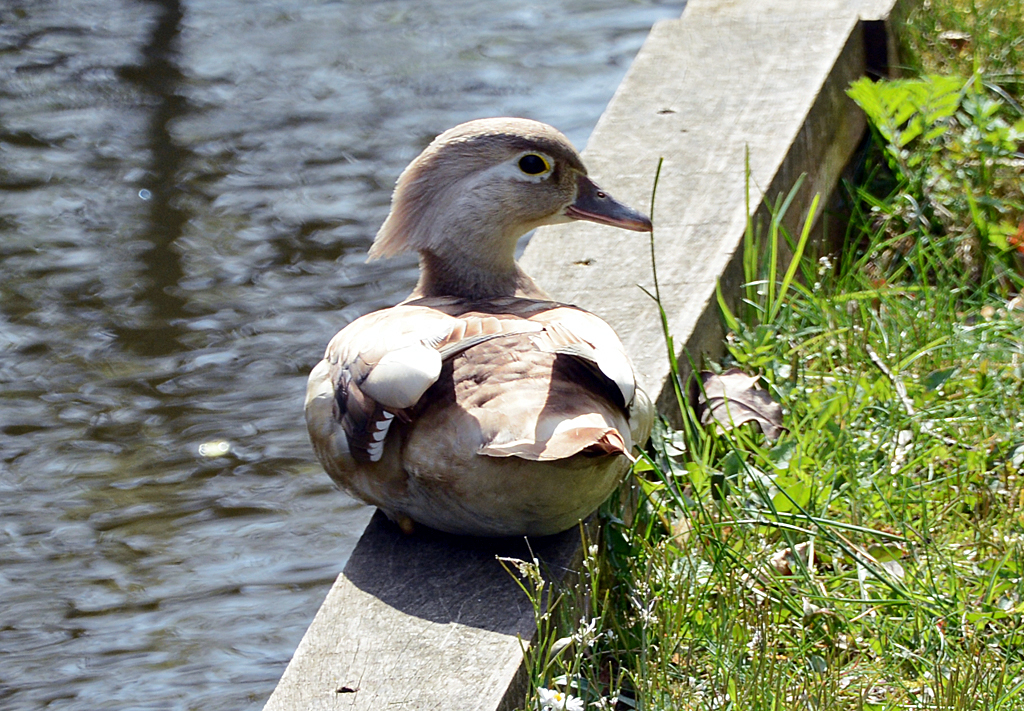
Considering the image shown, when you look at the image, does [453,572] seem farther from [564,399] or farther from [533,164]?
[533,164]

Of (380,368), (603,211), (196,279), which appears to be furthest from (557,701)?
(196,279)

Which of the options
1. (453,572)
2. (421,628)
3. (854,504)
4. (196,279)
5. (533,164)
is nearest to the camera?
(421,628)

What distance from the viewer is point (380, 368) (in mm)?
2330

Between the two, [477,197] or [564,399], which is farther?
[477,197]

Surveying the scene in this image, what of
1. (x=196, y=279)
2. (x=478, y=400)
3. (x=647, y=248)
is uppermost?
(x=478, y=400)

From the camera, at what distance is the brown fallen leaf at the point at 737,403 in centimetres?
309

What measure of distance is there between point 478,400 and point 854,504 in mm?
956

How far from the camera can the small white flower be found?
1.95m

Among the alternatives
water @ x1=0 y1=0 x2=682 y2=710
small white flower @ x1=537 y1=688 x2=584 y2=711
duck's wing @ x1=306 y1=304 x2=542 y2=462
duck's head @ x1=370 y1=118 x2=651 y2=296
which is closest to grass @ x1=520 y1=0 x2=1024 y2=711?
small white flower @ x1=537 y1=688 x2=584 y2=711

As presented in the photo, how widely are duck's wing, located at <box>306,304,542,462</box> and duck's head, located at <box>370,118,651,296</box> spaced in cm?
28

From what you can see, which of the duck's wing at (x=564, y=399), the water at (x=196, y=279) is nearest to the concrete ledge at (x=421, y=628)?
the duck's wing at (x=564, y=399)

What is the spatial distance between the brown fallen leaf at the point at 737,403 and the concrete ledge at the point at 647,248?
0.12 meters

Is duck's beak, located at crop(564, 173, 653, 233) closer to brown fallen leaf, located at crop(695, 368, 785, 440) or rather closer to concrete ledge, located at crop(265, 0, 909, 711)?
concrete ledge, located at crop(265, 0, 909, 711)

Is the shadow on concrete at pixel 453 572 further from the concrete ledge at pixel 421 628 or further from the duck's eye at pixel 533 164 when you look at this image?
the duck's eye at pixel 533 164
